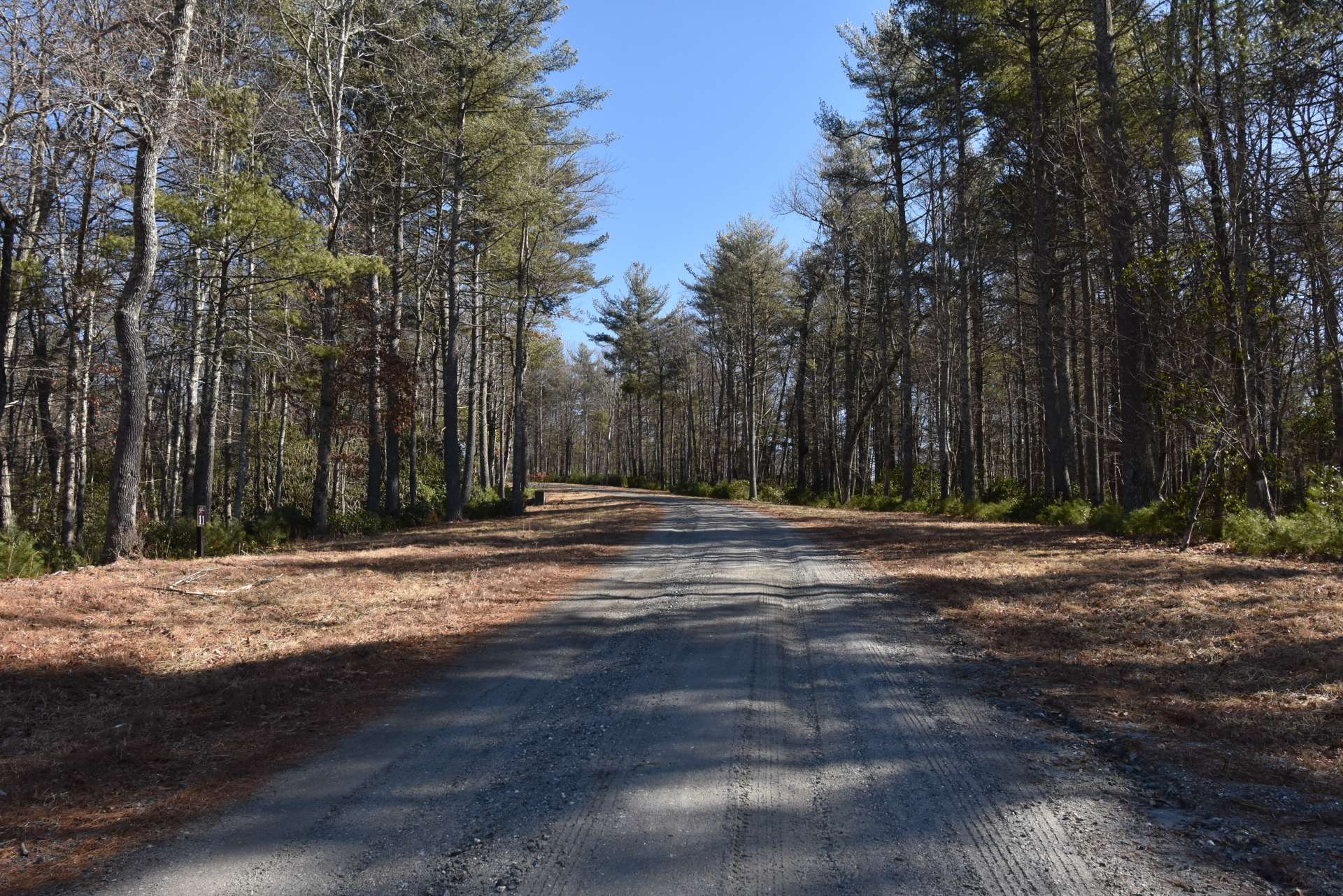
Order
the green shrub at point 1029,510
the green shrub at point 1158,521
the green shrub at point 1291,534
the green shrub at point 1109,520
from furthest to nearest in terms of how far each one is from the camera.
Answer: the green shrub at point 1029,510
the green shrub at point 1109,520
the green shrub at point 1158,521
the green shrub at point 1291,534

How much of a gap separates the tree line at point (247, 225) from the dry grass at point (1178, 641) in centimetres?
1147

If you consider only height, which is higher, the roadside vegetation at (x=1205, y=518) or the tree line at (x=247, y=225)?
the tree line at (x=247, y=225)

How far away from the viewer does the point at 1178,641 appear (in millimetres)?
6109

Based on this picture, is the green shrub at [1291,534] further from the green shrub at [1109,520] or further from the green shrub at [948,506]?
the green shrub at [948,506]

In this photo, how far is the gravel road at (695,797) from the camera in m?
2.86

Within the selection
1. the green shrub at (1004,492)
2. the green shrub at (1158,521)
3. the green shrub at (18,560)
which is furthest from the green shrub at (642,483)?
the green shrub at (18,560)

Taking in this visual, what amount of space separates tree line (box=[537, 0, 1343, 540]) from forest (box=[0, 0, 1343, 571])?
0.32 feet

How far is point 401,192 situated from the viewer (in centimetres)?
2023

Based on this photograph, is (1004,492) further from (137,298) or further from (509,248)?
(137,298)

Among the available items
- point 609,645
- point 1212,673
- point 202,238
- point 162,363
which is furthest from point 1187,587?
point 162,363

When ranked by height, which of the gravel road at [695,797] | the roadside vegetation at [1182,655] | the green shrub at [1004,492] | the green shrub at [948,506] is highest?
the green shrub at [1004,492]

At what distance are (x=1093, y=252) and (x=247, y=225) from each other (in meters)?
19.8

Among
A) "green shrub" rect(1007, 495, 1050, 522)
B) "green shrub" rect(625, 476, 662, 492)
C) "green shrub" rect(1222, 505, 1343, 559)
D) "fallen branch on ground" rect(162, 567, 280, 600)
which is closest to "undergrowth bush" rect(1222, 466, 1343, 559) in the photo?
"green shrub" rect(1222, 505, 1343, 559)

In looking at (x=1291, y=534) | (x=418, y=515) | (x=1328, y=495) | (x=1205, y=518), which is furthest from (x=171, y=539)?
(x=1328, y=495)
